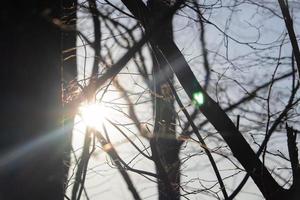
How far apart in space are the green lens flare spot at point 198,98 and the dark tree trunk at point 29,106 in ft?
4.83

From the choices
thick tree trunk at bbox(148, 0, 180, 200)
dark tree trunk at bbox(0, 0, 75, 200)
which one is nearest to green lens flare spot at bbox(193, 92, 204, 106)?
thick tree trunk at bbox(148, 0, 180, 200)

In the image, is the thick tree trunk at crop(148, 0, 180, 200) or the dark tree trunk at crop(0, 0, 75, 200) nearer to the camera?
the dark tree trunk at crop(0, 0, 75, 200)

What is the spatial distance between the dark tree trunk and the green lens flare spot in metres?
1.47

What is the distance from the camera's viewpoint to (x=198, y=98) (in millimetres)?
2639

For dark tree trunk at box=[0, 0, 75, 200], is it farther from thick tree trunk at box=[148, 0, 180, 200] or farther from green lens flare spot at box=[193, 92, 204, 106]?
green lens flare spot at box=[193, 92, 204, 106]

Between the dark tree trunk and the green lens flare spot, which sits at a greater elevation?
the green lens flare spot

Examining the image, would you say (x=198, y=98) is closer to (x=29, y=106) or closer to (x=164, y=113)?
(x=164, y=113)

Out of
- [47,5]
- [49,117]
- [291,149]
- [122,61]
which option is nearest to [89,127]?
[122,61]

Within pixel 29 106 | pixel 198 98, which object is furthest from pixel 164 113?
pixel 29 106

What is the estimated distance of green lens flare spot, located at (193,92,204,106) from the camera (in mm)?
2629

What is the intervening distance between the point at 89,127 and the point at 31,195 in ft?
2.31

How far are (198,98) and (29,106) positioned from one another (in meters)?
1.62

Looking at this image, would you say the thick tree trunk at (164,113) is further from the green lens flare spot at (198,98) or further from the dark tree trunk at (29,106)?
the dark tree trunk at (29,106)

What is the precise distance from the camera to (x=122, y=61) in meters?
1.51
